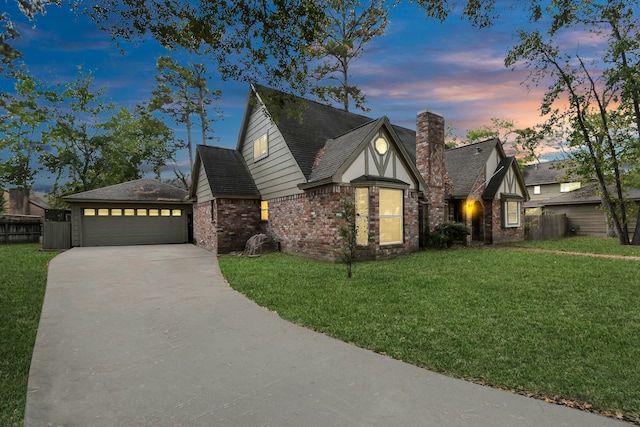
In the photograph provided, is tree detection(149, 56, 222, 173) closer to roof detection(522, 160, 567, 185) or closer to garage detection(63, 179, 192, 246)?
garage detection(63, 179, 192, 246)

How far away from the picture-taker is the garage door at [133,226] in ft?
59.5

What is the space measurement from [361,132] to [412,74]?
3.45m

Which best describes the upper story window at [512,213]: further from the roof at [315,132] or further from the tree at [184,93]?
the tree at [184,93]

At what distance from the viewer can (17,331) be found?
4.66 meters

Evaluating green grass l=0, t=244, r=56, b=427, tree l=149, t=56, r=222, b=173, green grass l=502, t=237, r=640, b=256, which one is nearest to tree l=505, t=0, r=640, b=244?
green grass l=502, t=237, r=640, b=256

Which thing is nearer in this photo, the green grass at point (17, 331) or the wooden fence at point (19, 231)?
the green grass at point (17, 331)

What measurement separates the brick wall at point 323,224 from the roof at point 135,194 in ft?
32.3

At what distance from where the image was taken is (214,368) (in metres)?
3.39

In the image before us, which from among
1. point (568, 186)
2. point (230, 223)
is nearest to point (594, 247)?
point (230, 223)

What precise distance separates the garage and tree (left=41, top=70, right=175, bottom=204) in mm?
9934

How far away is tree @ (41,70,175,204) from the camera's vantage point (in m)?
26.2

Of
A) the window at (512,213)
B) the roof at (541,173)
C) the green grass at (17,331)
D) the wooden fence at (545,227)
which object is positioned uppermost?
the roof at (541,173)

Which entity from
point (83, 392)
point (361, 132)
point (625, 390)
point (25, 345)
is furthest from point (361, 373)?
A: point (361, 132)

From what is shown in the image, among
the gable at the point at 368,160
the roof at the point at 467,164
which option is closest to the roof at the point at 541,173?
the roof at the point at 467,164
